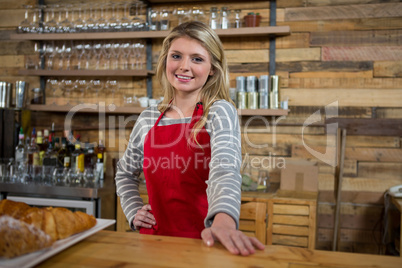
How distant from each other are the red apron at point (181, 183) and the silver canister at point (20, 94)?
250 cm

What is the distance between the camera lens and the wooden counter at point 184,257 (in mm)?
877

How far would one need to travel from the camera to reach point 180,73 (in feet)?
4.85

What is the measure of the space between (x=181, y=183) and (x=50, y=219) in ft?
2.06

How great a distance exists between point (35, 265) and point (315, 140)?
2.80 metres

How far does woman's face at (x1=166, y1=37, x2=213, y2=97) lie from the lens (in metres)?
1.47

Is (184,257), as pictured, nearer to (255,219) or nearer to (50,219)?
(50,219)

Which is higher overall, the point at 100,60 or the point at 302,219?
the point at 100,60

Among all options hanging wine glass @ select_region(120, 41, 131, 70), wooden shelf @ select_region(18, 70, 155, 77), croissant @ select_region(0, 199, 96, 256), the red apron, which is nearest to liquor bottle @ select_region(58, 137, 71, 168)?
wooden shelf @ select_region(18, 70, 155, 77)

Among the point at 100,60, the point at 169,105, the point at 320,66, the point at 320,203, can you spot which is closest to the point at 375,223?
the point at 320,203

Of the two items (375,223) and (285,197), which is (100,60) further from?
(375,223)

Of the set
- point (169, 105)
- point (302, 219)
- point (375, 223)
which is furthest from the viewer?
point (375, 223)

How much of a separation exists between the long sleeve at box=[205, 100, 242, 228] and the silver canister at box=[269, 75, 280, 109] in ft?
5.88

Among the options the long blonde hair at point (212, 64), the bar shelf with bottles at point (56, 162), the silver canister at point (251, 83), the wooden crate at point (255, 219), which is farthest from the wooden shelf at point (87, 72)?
the long blonde hair at point (212, 64)

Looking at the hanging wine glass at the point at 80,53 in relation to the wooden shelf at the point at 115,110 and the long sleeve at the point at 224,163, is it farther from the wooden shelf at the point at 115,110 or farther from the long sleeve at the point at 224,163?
the long sleeve at the point at 224,163
